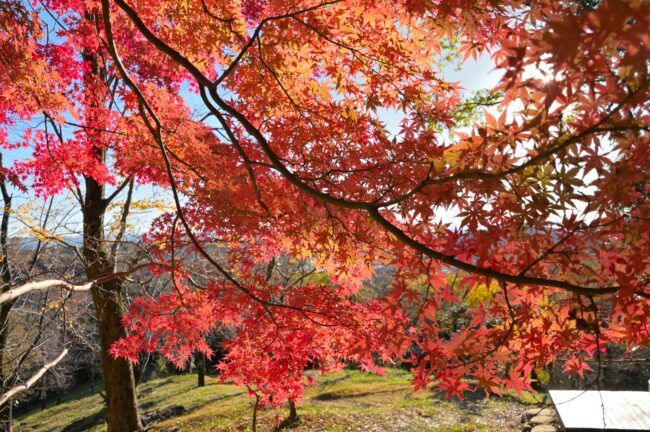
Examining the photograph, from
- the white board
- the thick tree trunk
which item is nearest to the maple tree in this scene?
the thick tree trunk

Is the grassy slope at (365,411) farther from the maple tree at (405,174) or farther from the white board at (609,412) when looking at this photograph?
the maple tree at (405,174)

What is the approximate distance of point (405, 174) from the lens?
225 cm

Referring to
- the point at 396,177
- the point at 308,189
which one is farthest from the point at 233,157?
the point at 308,189

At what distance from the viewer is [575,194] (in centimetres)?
145

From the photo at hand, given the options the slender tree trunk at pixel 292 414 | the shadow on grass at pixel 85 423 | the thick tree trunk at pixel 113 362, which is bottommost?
the shadow on grass at pixel 85 423

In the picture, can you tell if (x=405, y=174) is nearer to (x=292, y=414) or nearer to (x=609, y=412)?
(x=609, y=412)

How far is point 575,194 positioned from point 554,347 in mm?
855

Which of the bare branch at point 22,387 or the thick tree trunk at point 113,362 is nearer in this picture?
the bare branch at point 22,387

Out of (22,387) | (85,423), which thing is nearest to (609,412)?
(22,387)

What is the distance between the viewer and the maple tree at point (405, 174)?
1.33 m

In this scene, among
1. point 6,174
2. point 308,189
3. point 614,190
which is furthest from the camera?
point 6,174

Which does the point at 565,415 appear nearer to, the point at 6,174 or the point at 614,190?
the point at 614,190

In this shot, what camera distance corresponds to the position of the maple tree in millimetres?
1328

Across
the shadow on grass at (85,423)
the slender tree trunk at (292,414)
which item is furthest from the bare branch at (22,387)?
the shadow on grass at (85,423)
